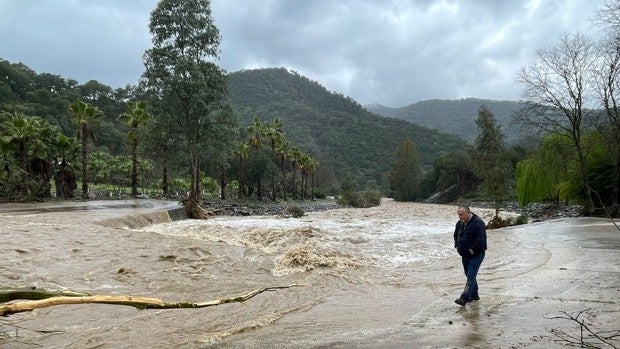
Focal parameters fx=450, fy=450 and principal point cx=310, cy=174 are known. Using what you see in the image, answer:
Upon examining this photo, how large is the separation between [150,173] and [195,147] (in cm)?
4648

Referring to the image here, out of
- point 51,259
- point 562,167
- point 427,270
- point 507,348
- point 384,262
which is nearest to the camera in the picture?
point 507,348

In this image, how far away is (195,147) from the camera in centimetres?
3859

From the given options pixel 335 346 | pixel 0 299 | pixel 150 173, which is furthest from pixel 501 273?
pixel 150 173

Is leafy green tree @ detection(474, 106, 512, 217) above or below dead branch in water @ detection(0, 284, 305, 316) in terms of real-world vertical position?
above

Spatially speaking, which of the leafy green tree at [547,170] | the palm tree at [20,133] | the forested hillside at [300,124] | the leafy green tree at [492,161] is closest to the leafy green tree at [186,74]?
the palm tree at [20,133]

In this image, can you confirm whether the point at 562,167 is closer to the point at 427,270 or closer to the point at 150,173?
the point at 427,270

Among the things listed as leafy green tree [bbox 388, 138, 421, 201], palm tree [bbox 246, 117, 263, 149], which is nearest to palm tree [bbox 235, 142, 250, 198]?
palm tree [bbox 246, 117, 263, 149]

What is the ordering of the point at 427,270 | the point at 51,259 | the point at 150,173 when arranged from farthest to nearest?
1. the point at 150,173
2. the point at 427,270
3. the point at 51,259

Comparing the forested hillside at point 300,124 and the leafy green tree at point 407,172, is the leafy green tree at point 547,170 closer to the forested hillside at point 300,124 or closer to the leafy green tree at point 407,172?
the leafy green tree at point 407,172

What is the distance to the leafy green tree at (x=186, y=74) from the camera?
1433 inches

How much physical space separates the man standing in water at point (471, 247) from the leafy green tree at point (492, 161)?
23635mm

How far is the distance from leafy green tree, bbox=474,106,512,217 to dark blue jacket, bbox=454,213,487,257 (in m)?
23.6

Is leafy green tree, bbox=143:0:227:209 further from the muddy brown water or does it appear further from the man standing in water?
the man standing in water

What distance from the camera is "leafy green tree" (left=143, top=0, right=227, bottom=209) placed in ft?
119
